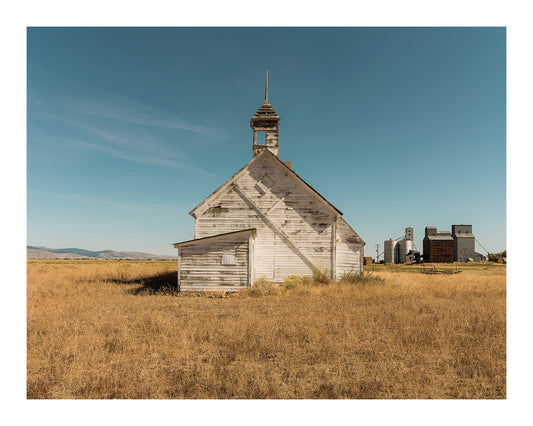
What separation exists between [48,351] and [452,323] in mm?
9880

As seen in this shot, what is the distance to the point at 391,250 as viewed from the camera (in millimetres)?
50969

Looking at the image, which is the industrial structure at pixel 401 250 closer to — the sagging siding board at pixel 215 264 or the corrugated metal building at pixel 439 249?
the corrugated metal building at pixel 439 249

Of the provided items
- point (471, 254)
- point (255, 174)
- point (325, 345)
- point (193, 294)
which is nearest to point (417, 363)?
point (325, 345)

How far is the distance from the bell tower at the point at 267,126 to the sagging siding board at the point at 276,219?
2.21m

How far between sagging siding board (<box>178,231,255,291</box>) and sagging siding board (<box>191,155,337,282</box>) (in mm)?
2061

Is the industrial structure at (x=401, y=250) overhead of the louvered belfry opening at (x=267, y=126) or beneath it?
beneath

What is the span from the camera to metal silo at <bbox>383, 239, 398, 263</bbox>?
1997 inches

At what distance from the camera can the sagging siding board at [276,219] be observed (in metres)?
16.3

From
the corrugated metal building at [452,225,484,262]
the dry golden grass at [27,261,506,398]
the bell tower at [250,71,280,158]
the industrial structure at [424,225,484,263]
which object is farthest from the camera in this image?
the corrugated metal building at [452,225,484,262]

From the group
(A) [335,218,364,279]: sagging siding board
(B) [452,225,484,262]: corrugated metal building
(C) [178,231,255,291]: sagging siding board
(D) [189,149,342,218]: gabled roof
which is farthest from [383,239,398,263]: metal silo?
(C) [178,231,255,291]: sagging siding board

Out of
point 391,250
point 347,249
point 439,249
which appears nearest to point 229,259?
point 347,249

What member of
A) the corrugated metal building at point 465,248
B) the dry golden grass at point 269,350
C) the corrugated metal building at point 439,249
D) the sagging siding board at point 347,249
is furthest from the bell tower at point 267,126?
the corrugated metal building at point 465,248

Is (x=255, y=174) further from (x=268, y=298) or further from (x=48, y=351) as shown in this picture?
(x=48, y=351)

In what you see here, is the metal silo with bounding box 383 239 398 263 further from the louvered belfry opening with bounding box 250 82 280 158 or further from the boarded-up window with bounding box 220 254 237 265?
the boarded-up window with bounding box 220 254 237 265
